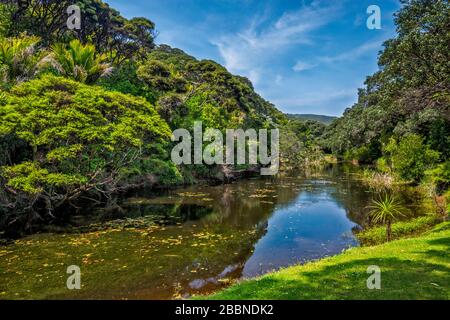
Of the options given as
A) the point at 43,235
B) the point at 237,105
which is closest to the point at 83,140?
the point at 43,235

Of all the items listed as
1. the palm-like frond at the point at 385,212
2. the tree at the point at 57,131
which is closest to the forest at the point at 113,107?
the tree at the point at 57,131

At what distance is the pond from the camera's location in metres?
13.1

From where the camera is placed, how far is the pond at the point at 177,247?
43.1 feet

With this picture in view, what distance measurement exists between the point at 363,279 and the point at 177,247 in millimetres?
10740

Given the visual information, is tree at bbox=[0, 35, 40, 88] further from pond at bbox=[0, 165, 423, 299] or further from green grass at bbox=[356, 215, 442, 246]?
green grass at bbox=[356, 215, 442, 246]

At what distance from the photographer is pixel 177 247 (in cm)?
1811

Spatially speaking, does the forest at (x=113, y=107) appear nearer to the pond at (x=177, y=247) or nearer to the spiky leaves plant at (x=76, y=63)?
the spiky leaves plant at (x=76, y=63)

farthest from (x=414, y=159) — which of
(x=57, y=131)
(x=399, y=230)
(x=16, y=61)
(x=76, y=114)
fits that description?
(x=16, y=61)

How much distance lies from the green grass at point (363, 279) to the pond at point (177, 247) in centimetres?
368

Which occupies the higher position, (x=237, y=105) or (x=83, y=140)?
(x=237, y=105)

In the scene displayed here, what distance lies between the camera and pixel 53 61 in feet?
93.1

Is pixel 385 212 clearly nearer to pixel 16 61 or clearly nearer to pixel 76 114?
pixel 76 114
